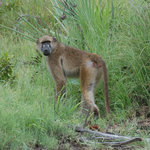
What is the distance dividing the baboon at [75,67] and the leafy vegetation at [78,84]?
0.83 ft

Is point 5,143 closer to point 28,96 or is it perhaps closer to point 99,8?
point 28,96

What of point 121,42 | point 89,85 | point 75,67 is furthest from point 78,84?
point 121,42

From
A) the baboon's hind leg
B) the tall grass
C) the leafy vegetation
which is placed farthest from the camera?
the tall grass

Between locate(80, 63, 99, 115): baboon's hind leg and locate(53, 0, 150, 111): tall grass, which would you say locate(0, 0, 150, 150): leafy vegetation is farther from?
locate(80, 63, 99, 115): baboon's hind leg

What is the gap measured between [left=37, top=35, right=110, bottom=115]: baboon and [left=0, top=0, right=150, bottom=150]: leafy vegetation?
0.25 m

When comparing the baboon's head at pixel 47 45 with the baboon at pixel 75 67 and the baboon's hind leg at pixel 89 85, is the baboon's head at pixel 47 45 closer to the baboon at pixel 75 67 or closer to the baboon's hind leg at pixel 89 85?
the baboon at pixel 75 67

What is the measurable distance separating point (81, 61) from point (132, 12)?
1.40 metres

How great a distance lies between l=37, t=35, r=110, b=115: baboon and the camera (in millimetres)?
5051

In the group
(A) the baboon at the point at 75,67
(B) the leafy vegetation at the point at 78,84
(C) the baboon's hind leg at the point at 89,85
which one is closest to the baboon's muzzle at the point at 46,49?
(A) the baboon at the point at 75,67

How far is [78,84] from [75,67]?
23.4 inches

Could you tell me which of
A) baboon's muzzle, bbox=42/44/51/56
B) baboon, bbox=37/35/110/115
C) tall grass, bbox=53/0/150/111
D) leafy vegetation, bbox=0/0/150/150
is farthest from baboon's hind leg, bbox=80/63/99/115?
baboon's muzzle, bbox=42/44/51/56

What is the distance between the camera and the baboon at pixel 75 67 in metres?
5.05

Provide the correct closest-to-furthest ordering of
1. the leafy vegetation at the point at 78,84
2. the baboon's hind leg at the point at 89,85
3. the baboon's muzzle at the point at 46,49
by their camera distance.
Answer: the leafy vegetation at the point at 78,84 < the baboon's hind leg at the point at 89,85 < the baboon's muzzle at the point at 46,49

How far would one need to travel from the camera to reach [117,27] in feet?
19.7
